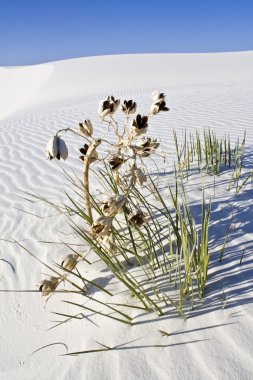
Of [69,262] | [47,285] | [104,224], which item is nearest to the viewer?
[104,224]

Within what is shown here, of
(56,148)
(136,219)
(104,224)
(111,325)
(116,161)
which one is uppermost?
(56,148)

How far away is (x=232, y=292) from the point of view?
1623 mm

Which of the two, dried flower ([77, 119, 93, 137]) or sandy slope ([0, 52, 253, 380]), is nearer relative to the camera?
sandy slope ([0, 52, 253, 380])

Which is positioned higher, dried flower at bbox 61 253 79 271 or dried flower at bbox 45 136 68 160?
dried flower at bbox 45 136 68 160

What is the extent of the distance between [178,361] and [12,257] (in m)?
1.41

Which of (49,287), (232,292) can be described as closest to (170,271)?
A: (232,292)

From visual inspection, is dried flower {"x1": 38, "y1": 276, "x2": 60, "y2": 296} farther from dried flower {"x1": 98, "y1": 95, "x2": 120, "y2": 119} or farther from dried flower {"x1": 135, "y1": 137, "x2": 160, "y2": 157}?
dried flower {"x1": 98, "y1": 95, "x2": 120, "y2": 119}

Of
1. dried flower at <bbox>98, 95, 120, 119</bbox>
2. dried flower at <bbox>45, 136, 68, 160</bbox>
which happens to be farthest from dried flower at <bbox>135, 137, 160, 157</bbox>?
dried flower at <bbox>45, 136, 68, 160</bbox>

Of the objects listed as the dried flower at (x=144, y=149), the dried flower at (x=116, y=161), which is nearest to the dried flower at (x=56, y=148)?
the dried flower at (x=116, y=161)

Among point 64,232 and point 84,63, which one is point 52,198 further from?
point 84,63

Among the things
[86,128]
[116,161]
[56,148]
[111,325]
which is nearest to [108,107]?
[86,128]

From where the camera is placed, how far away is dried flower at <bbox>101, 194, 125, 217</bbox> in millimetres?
1588

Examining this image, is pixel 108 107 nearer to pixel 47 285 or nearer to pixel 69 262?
pixel 69 262

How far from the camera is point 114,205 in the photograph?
5.22ft
